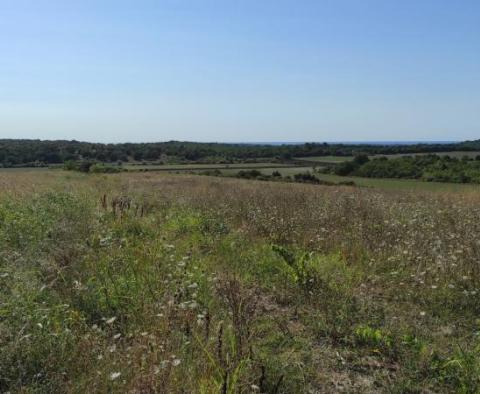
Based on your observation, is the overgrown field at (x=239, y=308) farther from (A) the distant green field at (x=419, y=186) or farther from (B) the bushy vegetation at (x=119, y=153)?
(B) the bushy vegetation at (x=119, y=153)

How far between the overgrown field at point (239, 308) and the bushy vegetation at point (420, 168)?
4942 cm

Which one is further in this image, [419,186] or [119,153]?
[119,153]

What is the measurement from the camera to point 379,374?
3234mm

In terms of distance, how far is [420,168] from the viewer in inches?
2491

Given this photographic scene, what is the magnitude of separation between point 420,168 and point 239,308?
6547cm

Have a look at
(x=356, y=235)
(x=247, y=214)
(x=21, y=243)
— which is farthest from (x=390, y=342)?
(x=247, y=214)

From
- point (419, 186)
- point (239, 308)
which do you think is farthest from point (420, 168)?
point (239, 308)

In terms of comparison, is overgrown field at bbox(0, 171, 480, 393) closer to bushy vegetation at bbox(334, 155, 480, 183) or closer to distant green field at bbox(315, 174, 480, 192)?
distant green field at bbox(315, 174, 480, 192)

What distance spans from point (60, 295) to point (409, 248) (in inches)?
178

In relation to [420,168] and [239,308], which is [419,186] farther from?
[239,308]

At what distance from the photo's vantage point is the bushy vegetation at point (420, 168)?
176 ft

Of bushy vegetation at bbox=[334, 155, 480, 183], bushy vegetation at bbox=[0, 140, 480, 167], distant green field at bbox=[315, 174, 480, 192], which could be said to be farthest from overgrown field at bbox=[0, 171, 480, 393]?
bushy vegetation at bbox=[0, 140, 480, 167]

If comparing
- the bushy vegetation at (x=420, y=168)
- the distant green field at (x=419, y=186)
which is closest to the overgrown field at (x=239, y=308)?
the distant green field at (x=419, y=186)

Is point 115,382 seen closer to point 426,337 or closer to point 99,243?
point 426,337
